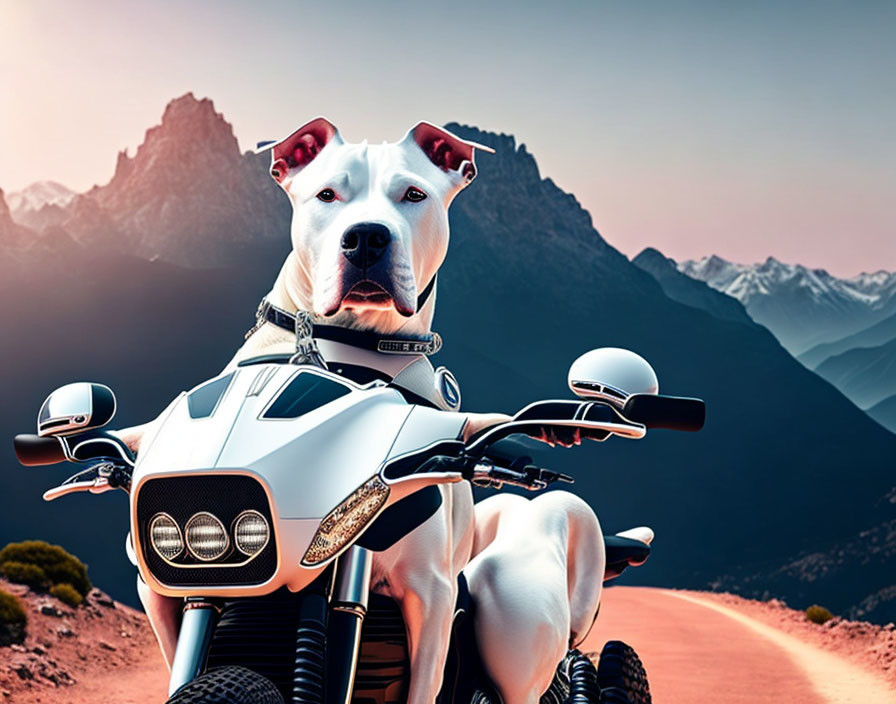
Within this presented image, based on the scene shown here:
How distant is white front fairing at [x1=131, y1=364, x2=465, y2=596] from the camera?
2863 millimetres

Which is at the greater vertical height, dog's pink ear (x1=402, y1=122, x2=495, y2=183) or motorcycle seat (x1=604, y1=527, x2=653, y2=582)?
dog's pink ear (x1=402, y1=122, x2=495, y2=183)

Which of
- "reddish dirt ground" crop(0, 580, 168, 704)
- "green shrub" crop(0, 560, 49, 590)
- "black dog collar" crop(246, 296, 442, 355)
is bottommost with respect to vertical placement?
"reddish dirt ground" crop(0, 580, 168, 704)

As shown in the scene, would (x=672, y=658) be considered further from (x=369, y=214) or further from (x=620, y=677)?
(x=369, y=214)

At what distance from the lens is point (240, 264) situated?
9806 centimetres

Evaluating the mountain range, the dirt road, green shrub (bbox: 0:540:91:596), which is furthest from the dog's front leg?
the mountain range

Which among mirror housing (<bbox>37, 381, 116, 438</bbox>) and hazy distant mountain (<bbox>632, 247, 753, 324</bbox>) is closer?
mirror housing (<bbox>37, 381, 116, 438</bbox>)

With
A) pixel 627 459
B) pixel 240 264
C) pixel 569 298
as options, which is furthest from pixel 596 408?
pixel 569 298

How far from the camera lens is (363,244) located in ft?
12.1

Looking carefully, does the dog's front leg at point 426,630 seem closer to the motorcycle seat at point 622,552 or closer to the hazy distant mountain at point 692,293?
the motorcycle seat at point 622,552

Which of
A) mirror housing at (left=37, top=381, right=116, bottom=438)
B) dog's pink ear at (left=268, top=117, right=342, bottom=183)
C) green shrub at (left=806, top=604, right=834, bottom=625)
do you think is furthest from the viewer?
green shrub at (left=806, top=604, right=834, bottom=625)

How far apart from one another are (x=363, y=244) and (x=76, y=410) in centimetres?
102

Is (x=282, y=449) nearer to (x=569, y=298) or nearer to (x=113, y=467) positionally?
(x=113, y=467)

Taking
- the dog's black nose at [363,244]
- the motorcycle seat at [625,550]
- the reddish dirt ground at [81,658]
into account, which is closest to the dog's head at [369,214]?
the dog's black nose at [363,244]

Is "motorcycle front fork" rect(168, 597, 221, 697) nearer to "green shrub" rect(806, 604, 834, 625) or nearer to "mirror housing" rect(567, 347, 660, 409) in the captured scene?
"mirror housing" rect(567, 347, 660, 409)
